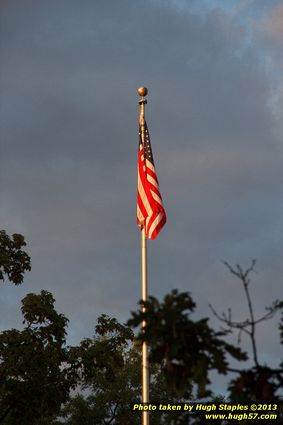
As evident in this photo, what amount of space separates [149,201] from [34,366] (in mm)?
7129

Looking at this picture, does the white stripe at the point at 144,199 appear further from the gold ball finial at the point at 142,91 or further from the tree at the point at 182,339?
the tree at the point at 182,339

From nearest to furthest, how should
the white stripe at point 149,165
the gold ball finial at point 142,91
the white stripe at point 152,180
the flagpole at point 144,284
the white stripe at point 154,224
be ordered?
the flagpole at point 144,284 < the white stripe at point 154,224 < the white stripe at point 152,180 < the white stripe at point 149,165 < the gold ball finial at point 142,91

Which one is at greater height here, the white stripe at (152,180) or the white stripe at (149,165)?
the white stripe at (149,165)

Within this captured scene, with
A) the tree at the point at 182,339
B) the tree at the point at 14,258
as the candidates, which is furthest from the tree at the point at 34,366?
the tree at the point at 182,339

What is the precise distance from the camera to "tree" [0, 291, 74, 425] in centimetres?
2269

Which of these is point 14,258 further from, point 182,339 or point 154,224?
point 182,339

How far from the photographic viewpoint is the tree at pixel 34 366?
2269 centimetres

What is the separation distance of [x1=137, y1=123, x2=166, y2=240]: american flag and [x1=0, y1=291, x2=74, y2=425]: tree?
5.79m

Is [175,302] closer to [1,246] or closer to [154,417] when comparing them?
[1,246]

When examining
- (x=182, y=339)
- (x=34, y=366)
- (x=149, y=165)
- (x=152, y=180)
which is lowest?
(x=182, y=339)

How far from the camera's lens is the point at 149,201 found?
19.3 m

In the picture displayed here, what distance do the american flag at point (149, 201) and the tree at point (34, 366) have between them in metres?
5.79

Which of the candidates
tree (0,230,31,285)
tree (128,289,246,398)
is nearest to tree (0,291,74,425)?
tree (0,230,31,285)

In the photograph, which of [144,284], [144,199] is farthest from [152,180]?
[144,284]
